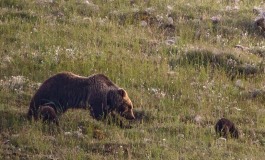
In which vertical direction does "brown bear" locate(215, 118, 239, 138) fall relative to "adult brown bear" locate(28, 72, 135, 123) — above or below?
below

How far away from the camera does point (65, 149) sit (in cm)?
933

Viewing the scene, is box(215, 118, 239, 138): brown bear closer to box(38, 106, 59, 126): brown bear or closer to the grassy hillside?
the grassy hillside

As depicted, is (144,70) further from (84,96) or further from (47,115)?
(47,115)

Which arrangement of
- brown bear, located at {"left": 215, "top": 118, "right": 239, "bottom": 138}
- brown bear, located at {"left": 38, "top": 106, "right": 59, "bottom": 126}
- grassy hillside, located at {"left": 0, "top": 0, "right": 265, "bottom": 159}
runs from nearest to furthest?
1. grassy hillside, located at {"left": 0, "top": 0, "right": 265, "bottom": 159}
2. brown bear, located at {"left": 38, "top": 106, "right": 59, "bottom": 126}
3. brown bear, located at {"left": 215, "top": 118, "right": 239, "bottom": 138}

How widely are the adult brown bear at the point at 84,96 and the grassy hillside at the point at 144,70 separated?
0.66 feet

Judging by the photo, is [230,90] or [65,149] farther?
[230,90]

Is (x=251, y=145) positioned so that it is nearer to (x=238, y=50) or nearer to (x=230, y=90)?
(x=230, y=90)

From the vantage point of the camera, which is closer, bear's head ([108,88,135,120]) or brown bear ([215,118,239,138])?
brown bear ([215,118,239,138])

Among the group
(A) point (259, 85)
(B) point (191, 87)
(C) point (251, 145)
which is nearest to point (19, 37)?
(B) point (191, 87)

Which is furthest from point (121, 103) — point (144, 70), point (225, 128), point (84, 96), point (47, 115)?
point (144, 70)

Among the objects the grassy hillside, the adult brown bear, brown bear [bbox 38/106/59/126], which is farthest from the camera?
the adult brown bear

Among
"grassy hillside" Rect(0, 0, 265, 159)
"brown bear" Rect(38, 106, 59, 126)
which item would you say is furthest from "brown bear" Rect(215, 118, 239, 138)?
"brown bear" Rect(38, 106, 59, 126)

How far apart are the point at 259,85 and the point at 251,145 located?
263cm

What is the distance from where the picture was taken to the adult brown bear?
10477mm
